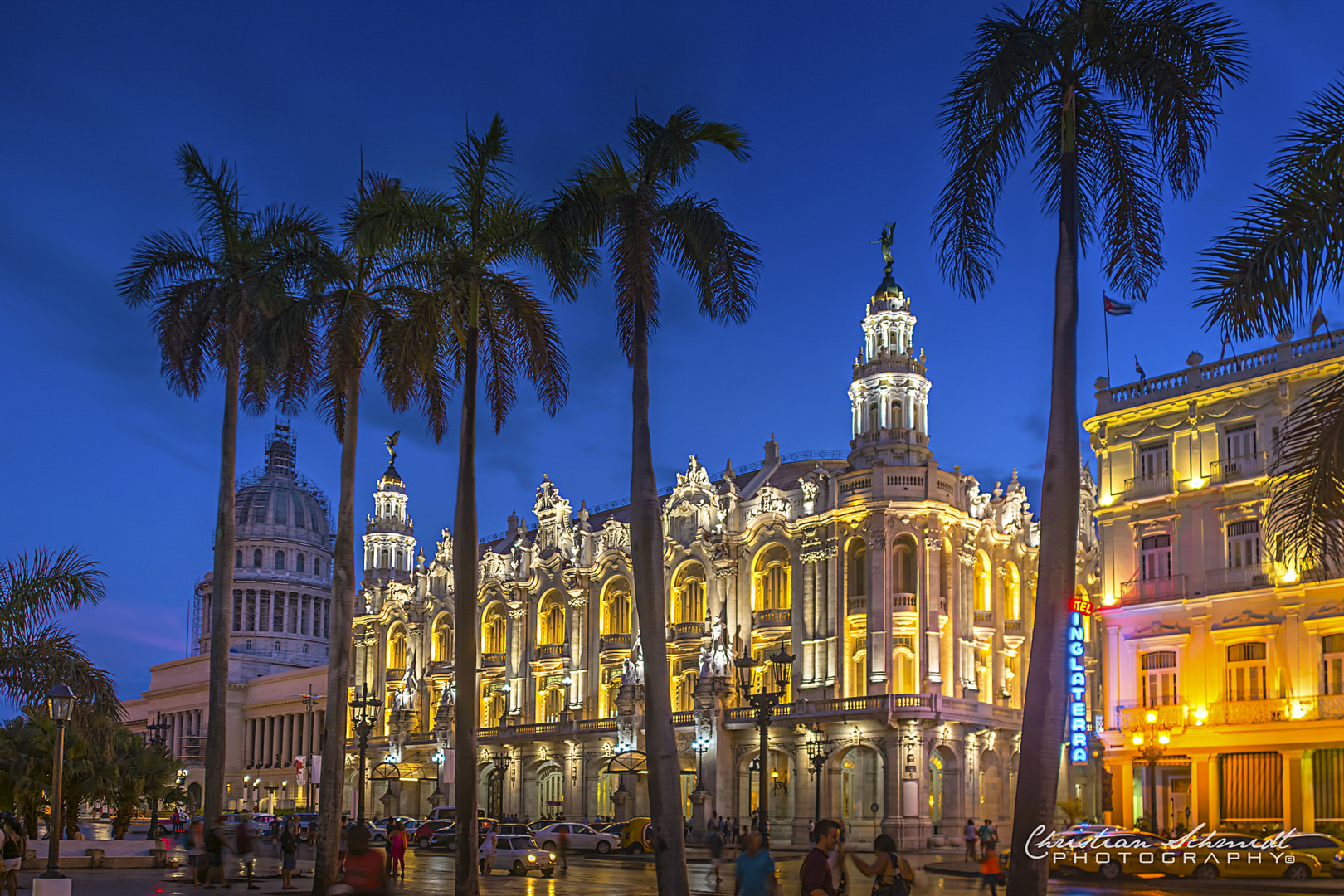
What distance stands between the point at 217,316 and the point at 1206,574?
31530 millimetres

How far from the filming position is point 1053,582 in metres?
15.0

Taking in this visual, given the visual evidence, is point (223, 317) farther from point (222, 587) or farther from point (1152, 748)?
point (1152, 748)

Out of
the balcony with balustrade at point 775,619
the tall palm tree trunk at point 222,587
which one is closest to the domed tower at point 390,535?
the balcony with balustrade at point 775,619

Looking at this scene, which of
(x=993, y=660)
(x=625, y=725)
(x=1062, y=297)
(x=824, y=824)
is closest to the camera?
(x=824, y=824)

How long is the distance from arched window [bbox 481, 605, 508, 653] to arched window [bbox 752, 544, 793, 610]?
2218 cm

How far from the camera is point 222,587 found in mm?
29156

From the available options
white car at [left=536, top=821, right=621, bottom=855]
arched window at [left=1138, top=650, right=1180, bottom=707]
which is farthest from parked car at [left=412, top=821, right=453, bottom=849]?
arched window at [left=1138, top=650, right=1180, bottom=707]

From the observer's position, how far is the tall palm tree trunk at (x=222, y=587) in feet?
92.7

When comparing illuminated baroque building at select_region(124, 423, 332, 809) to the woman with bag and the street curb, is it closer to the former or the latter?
the street curb

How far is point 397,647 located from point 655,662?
7757cm

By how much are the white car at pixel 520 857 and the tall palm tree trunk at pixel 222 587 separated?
14.0 m

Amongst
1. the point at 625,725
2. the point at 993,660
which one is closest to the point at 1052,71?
the point at 993,660

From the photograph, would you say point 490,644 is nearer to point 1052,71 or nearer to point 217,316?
point 217,316

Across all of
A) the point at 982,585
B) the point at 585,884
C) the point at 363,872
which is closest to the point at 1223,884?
the point at 585,884
